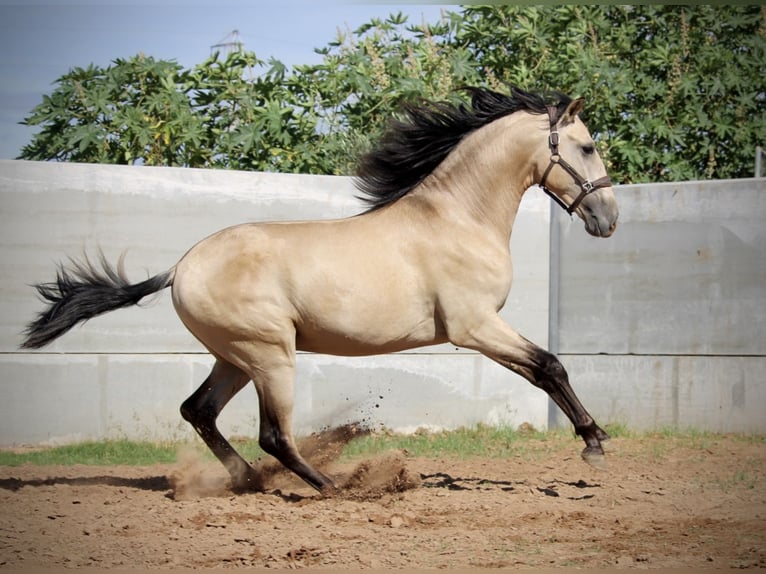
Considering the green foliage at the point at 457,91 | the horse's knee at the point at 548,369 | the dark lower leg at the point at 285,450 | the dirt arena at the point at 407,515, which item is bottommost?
the dirt arena at the point at 407,515

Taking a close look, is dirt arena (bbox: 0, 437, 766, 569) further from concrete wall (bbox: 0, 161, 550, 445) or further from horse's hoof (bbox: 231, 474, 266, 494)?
concrete wall (bbox: 0, 161, 550, 445)

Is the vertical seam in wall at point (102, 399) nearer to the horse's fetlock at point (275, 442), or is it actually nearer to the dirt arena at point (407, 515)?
the dirt arena at point (407, 515)

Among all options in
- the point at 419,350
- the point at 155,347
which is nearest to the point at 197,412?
the point at 155,347

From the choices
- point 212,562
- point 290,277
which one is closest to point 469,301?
point 290,277

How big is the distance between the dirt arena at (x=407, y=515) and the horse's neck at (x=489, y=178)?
5.71 feet

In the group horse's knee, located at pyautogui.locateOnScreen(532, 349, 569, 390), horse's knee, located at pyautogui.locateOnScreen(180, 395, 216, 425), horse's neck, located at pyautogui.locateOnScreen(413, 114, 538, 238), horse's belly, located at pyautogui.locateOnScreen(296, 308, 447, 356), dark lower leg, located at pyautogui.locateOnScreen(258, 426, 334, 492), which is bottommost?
dark lower leg, located at pyautogui.locateOnScreen(258, 426, 334, 492)

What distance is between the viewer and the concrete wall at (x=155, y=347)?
7.56 m

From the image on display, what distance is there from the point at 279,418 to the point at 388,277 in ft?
3.61

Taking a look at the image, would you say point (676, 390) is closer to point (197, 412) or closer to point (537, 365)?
point (537, 365)

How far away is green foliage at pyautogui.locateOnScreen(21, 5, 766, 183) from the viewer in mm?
9266

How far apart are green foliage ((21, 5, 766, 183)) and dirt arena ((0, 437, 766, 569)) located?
3706 millimetres

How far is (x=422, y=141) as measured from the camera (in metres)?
6.34

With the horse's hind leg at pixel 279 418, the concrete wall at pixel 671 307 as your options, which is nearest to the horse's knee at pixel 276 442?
the horse's hind leg at pixel 279 418

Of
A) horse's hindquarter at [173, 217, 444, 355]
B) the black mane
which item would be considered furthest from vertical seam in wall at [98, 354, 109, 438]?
the black mane
